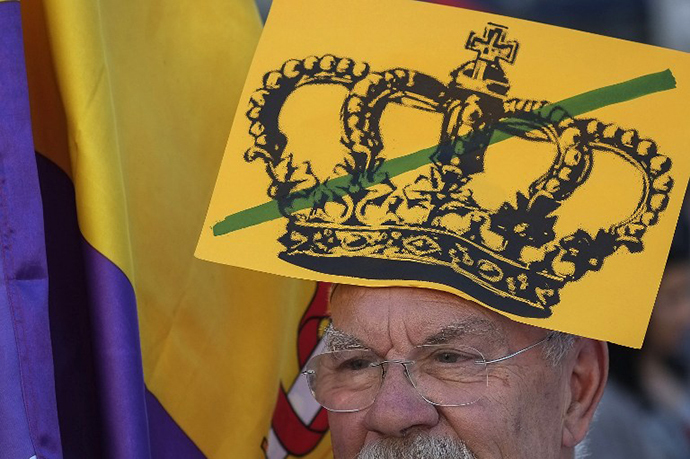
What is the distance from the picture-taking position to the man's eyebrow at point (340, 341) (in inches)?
75.2

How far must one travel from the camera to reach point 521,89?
1.87 m

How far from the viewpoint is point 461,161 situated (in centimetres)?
186

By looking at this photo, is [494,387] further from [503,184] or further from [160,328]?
[160,328]

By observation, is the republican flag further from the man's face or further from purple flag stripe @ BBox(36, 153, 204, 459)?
the man's face

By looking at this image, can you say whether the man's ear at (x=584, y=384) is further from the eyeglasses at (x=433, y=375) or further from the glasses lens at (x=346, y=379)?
the glasses lens at (x=346, y=379)

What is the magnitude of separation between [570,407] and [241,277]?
65 centimetres

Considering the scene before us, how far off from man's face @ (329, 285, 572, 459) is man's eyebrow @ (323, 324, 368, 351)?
1 cm

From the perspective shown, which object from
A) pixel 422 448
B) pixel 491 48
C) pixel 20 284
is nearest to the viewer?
pixel 20 284

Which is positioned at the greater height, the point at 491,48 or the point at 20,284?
the point at 491,48

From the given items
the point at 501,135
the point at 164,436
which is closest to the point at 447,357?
the point at 501,135

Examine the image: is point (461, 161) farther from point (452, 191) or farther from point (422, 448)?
point (422, 448)

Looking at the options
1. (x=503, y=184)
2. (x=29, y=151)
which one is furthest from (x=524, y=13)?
(x=29, y=151)

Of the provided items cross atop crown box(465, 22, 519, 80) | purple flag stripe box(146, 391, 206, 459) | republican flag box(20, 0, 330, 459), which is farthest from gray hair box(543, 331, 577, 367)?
purple flag stripe box(146, 391, 206, 459)

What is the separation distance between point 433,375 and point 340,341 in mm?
187
